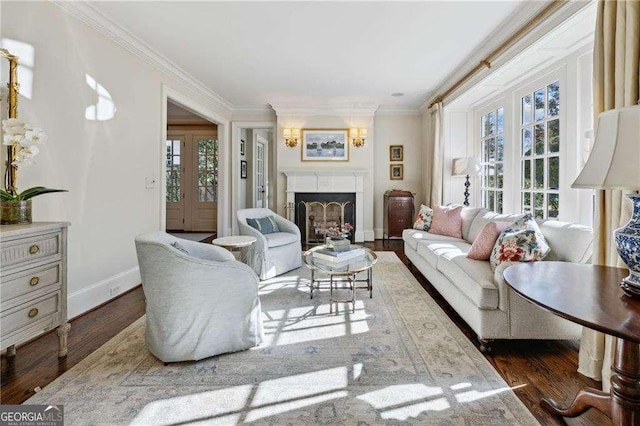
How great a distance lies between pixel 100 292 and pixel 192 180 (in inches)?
187

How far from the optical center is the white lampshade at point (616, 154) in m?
1.04

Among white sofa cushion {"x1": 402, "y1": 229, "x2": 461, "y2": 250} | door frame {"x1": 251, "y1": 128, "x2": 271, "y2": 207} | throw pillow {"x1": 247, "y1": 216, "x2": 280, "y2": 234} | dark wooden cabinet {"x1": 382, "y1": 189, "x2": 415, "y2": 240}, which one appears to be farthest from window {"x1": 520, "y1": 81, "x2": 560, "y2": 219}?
door frame {"x1": 251, "y1": 128, "x2": 271, "y2": 207}

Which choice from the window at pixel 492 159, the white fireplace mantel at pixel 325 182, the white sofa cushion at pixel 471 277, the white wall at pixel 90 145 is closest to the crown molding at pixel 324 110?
the white fireplace mantel at pixel 325 182

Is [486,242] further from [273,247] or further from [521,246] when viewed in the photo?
[273,247]

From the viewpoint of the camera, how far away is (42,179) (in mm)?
2338

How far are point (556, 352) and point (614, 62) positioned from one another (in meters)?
1.79

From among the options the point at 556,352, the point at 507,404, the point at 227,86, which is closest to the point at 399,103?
the point at 227,86

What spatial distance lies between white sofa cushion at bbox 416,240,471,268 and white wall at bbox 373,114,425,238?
282 centimetres

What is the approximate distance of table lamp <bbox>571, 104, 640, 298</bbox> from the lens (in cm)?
104

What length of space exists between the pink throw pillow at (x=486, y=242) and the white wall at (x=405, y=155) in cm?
369

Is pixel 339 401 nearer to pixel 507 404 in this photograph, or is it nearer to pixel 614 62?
pixel 507 404

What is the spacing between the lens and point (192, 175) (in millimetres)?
7266

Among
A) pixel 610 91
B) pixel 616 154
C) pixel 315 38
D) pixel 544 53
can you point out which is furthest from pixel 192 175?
pixel 616 154

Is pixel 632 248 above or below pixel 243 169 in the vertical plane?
below
